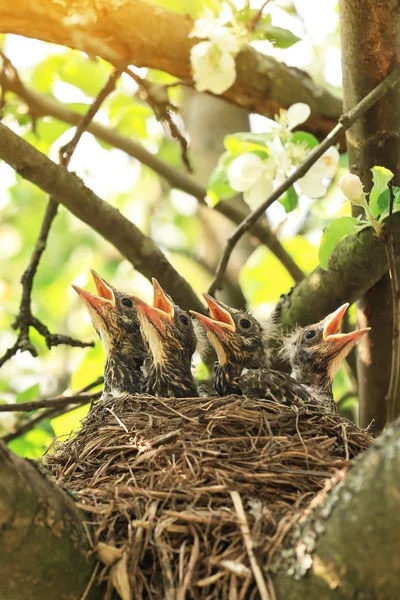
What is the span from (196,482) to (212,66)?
170 centimetres

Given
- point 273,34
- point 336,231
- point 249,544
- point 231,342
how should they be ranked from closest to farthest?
1. point 249,544
2. point 336,231
3. point 273,34
4. point 231,342

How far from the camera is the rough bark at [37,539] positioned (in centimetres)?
176

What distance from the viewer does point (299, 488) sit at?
2277 mm

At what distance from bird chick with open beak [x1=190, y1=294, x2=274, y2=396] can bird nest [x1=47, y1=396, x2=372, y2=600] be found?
1.92 feet

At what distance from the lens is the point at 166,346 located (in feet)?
11.9

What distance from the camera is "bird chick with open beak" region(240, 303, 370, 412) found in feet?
10.7

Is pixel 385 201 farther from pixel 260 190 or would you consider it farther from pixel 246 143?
pixel 246 143

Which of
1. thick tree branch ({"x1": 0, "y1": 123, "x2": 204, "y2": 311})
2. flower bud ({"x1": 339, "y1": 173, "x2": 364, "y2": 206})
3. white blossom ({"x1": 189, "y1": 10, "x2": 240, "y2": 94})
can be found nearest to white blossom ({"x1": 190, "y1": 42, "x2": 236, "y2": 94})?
white blossom ({"x1": 189, "y1": 10, "x2": 240, "y2": 94})

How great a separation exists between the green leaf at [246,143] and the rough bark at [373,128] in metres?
0.36

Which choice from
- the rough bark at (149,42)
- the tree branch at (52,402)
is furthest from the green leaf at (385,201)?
the tree branch at (52,402)

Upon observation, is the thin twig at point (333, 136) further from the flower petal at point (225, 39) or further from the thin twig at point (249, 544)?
the thin twig at point (249, 544)

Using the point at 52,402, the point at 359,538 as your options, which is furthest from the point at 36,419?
the point at 359,538

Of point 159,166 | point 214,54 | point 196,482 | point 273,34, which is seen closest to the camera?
point 196,482

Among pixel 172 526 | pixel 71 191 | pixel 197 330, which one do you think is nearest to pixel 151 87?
pixel 71 191
